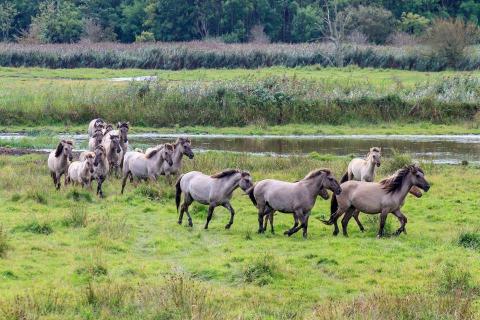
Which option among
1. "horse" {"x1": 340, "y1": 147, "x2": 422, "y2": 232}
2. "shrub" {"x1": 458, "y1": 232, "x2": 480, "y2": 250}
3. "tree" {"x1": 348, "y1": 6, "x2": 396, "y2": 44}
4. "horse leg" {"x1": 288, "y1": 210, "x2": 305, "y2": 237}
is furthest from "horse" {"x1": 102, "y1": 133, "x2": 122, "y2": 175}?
"tree" {"x1": 348, "y1": 6, "x2": 396, "y2": 44}

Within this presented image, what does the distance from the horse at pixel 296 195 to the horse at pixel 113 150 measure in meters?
7.82

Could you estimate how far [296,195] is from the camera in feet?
58.2

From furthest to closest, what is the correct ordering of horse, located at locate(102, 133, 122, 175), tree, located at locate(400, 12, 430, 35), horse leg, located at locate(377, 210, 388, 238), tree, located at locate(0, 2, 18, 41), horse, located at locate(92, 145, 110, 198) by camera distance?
tree, located at locate(0, 2, 18, 41)
tree, located at locate(400, 12, 430, 35)
horse, located at locate(102, 133, 122, 175)
horse, located at locate(92, 145, 110, 198)
horse leg, located at locate(377, 210, 388, 238)

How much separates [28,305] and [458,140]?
89.5ft

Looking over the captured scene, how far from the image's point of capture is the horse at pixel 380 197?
57.7 feet

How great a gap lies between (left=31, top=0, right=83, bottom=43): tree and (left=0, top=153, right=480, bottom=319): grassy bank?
70.5m

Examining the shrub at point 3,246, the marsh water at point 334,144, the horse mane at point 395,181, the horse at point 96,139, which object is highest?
the horse mane at point 395,181

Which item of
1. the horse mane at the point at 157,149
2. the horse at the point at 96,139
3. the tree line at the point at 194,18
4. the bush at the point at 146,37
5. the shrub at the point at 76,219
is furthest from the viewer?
the tree line at the point at 194,18

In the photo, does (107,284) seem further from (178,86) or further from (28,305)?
(178,86)

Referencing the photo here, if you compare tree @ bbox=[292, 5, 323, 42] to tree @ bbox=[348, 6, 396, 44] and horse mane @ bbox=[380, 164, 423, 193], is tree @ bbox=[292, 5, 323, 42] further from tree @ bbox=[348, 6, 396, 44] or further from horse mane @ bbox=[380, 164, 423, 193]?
horse mane @ bbox=[380, 164, 423, 193]

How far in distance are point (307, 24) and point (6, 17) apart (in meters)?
33.8

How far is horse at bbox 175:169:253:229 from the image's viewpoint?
18.5 meters

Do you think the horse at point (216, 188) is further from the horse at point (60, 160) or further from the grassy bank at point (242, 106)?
the grassy bank at point (242, 106)

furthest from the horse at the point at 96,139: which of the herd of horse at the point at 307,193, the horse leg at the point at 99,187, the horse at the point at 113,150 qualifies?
the herd of horse at the point at 307,193
